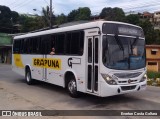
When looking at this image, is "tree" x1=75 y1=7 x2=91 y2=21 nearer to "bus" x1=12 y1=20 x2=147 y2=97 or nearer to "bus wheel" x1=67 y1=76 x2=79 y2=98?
"bus" x1=12 y1=20 x2=147 y2=97

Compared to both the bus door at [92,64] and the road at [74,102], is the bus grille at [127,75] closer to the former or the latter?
the bus door at [92,64]

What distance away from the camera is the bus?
9906 millimetres

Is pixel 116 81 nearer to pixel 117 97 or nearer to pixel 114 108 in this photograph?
pixel 114 108

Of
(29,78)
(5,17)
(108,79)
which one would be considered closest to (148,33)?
(5,17)

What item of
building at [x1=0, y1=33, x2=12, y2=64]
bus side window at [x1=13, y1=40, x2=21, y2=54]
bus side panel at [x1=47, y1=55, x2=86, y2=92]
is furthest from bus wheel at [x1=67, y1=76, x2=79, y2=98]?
building at [x1=0, y1=33, x2=12, y2=64]

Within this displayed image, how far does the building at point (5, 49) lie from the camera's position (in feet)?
182

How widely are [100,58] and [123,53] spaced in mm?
944

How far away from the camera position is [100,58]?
9.91 meters

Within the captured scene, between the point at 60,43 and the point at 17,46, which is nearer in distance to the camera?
the point at 60,43

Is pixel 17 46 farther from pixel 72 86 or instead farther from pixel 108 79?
pixel 108 79

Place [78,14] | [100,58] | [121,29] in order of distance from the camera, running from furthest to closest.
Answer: [78,14], [121,29], [100,58]

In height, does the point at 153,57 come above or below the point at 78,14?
below

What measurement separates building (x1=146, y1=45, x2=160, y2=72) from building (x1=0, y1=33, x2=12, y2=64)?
2597 cm

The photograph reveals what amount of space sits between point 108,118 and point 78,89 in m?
2.98
